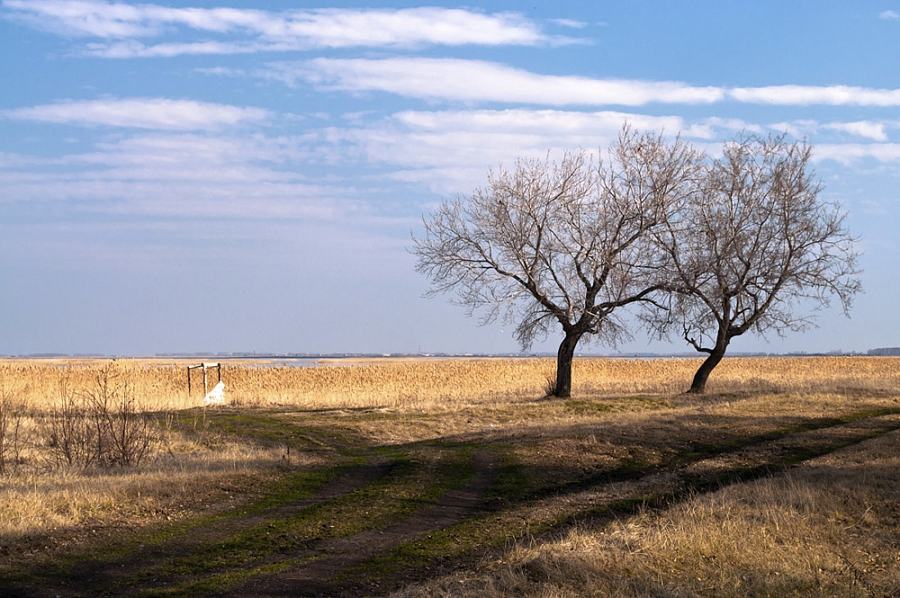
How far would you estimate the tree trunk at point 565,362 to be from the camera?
28214 mm

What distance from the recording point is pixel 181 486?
1115 centimetres

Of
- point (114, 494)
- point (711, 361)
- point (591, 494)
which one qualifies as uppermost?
point (711, 361)

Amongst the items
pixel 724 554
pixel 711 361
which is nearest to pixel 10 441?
pixel 724 554

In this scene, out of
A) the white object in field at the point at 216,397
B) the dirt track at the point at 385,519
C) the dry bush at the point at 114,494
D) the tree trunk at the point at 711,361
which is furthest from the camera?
the tree trunk at the point at 711,361

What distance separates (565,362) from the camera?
2852cm

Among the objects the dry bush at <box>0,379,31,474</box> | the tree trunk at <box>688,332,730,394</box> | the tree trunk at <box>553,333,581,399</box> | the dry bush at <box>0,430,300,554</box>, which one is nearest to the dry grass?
the dry bush at <box>0,430,300,554</box>

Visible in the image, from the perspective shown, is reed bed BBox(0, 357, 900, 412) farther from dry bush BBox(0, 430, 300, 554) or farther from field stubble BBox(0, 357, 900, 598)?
dry bush BBox(0, 430, 300, 554)

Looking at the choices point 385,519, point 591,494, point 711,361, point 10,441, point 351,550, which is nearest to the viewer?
point 351,550

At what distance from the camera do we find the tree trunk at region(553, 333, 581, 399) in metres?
28.2

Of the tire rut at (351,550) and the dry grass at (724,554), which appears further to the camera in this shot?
the tire rut at (351,550)

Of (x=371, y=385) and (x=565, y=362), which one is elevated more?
(x=565, y=362)

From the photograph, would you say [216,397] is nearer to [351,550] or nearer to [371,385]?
[371,385]

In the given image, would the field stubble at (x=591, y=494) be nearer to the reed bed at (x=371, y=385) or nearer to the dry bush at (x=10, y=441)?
the dry bush at (x=10, y=441)

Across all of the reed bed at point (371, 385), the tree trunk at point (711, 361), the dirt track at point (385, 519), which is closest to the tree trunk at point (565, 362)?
the reed bed at point (371, 385)
